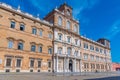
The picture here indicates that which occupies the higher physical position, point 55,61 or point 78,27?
point 78,27

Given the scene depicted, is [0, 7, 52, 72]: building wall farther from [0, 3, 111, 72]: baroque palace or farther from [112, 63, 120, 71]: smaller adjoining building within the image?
[112, 63, 120, 71]: smaller adjoining building

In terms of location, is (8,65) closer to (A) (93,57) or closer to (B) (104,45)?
(A) (93,57)

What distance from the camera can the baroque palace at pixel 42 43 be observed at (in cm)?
2416

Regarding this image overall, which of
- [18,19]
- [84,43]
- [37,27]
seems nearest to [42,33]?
[37,27]

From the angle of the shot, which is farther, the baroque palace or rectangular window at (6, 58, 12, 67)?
the baroque palace

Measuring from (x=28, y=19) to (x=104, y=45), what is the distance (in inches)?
1613

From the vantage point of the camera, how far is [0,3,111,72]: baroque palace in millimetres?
24156

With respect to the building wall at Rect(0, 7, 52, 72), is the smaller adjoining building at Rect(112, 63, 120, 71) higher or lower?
lower

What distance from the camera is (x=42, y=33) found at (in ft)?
101

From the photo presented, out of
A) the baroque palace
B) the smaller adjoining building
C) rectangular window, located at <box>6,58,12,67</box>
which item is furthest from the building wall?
the smaller adjoining building

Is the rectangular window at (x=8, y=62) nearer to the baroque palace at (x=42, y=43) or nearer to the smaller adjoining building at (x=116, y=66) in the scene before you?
the baroque palace at (x=42, y=43)

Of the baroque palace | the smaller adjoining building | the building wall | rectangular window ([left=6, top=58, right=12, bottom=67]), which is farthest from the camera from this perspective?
the smaller adjoining building

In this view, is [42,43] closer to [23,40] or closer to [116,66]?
[23,40]

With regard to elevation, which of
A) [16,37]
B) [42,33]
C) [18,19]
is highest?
[18,19]
